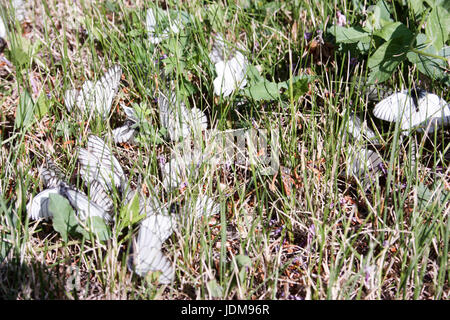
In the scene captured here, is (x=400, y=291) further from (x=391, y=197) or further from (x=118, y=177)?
(x=118, y=177)

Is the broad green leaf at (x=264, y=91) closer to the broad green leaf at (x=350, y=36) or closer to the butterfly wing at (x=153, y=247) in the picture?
the broad green leaf at (x=350, y=36)

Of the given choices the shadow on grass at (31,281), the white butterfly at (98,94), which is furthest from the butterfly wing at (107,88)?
the shadow on grass at (31,281)

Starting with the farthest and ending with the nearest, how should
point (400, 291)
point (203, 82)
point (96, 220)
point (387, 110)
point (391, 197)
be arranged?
point (203, 82)
point (387, 110)
point (391, 197)
point (96, 220)
point (400, 291)

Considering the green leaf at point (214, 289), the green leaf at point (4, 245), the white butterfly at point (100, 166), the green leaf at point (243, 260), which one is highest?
the white butterfly at point (100, 166)

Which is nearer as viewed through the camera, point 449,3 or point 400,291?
point 400,291

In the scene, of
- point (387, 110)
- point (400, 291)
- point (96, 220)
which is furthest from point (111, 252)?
point (387, 110)

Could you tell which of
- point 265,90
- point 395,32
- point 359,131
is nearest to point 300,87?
point 265,90

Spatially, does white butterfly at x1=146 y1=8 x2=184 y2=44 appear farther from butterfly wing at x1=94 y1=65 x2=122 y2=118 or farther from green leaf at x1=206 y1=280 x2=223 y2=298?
green leaf at x1=206 y1=280 x2=223 y2=298
